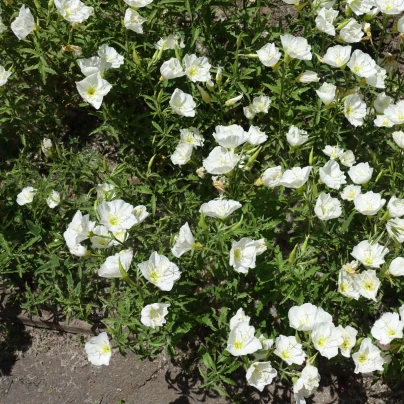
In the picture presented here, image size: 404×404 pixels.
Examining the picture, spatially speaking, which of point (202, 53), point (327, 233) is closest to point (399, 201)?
point (327, 233)

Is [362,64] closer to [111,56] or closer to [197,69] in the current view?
[197,69]

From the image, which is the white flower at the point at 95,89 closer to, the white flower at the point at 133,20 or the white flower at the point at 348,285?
the white flower at the point at 133,20

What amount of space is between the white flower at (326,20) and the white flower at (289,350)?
1.84 metres

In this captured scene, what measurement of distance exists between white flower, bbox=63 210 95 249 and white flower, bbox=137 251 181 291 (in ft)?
1.24

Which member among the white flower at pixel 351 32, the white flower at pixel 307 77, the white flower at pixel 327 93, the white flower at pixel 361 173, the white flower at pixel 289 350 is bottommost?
the white flower at pixel 289 350

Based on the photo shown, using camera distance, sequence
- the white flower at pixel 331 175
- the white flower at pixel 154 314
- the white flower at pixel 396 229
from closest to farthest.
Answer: the white flower at pixel 154 314
the white flower at pixel 396 229
the white flower at pixel 331 175

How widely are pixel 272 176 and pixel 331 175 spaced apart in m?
0.35

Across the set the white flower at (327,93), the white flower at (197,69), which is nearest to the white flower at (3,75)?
the white flower at (197,69)

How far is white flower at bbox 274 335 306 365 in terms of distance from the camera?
110 inches

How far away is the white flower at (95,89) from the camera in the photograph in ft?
10.2

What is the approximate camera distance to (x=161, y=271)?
2.80 meters

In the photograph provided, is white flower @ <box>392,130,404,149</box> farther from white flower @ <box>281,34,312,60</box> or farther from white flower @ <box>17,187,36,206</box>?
white flower @ <box>17,187,36,206</box>

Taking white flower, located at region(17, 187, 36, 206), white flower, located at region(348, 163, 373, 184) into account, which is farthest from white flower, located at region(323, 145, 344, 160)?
white flower, located at region(17, 187, 36, 206)

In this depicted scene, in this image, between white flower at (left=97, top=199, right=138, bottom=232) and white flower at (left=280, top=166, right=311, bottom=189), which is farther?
white flower at (left=280, top=166, right=311, bottom=189)
